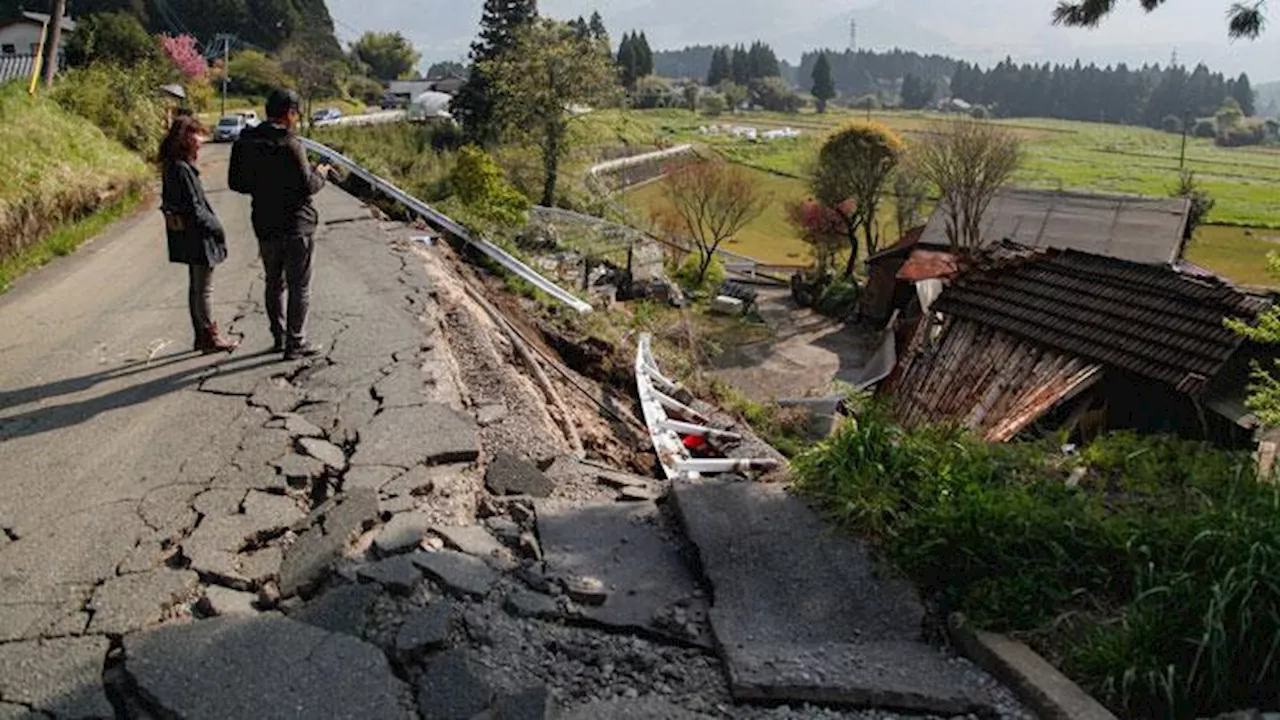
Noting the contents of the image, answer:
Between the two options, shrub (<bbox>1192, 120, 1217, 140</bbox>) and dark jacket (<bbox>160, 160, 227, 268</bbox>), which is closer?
dark jacket (<bbox>160, 160, 227, 268</bbox>)

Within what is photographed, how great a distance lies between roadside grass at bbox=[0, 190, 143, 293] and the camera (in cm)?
883

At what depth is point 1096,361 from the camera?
10.8 m

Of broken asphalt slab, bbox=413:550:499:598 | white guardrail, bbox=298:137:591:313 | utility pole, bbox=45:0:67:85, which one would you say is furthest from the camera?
utility pole, bbox=45:0:67:85

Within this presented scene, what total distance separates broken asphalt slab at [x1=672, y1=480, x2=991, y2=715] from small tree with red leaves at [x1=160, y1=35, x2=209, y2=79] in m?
35.2

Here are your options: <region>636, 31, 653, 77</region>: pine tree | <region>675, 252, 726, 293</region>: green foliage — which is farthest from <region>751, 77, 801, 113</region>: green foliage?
<region>675, 252, 726, 293</region>: green foliage

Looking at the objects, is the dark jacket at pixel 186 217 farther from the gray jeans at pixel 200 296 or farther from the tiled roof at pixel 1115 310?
the tiled roof at pixel 1115 310

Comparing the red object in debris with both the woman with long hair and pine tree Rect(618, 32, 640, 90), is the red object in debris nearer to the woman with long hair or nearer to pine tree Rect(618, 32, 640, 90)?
the woman with long hair

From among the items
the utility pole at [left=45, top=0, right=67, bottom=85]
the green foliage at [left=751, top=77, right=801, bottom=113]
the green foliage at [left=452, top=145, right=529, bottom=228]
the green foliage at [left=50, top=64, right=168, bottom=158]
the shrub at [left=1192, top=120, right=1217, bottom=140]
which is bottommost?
the green foliage at [left=452, top=145, right=529, bottom=228]

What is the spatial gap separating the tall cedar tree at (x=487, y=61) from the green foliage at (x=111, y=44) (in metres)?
11.3

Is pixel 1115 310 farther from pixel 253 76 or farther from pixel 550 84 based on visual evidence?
pixel 253 76

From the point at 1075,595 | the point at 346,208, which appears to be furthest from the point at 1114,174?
the point at 1075,595

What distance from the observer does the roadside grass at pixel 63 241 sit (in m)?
8.83

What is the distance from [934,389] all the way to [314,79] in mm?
45208

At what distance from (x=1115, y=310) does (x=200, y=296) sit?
10.5m
